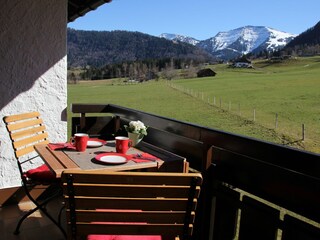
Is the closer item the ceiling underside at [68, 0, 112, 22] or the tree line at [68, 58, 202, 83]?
the ceiling underside at [68, 0, 112, 22]

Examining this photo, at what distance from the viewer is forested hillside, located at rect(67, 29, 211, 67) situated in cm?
12962

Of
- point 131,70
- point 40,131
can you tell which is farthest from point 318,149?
point 131,70

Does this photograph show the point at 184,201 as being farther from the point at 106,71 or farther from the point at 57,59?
the point at 106,71

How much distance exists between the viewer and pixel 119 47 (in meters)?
141

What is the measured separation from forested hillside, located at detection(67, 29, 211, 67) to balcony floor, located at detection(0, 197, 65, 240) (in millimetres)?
121375

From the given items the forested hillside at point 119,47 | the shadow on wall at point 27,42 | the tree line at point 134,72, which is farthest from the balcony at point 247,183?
the forested hillside at point 119,47

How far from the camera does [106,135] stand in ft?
13.3

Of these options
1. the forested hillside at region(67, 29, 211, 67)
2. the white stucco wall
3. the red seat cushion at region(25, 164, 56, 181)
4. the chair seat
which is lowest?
the red seat cushion at region(25, 164, 56, 181)

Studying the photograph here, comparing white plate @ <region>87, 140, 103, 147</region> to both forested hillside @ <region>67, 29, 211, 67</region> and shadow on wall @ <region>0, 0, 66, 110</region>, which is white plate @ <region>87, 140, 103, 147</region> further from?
forested hillside @ <region>67, 29, 211, 67</region>

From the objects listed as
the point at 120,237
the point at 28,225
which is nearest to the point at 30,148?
the point at 28,225

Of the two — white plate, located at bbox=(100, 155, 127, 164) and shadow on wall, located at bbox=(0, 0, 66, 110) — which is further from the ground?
shadow on wall, located at bbox=(0, 0, 66, 110)

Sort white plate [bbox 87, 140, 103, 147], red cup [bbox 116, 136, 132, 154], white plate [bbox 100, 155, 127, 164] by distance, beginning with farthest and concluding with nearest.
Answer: white plate [bbox 87, 140, 103, 147] → red cup [bbox 116, 136, 132, 154] → white plate [bbox 100, 155, 127, 164]

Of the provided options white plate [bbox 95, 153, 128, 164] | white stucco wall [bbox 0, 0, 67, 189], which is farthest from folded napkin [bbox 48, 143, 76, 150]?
white stucco wall [bbox 0, 0, 67, 189]

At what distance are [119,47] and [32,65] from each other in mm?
141898
